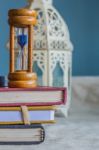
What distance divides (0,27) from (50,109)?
780 mm

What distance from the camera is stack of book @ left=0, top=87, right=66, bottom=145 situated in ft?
2.27

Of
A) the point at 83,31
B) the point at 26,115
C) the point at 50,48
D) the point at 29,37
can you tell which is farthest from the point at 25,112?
the point at 83,31

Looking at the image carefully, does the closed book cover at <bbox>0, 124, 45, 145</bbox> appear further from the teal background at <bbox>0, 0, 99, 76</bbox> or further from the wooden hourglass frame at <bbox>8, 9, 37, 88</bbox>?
the teal background at <bbox>0, 0, 99, 76</bbox>

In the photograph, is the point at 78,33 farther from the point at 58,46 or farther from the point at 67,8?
the point at 58,46

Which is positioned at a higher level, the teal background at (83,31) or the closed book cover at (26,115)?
the teal background at (83,31)

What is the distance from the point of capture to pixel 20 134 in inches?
27.3

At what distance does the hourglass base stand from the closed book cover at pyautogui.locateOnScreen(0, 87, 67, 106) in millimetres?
35

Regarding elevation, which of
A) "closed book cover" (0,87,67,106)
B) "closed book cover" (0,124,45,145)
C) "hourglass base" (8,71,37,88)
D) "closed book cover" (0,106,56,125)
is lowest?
"closed book cover" (0,124,45,145)

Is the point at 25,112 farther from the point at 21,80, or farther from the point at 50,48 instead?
the point at 50,48

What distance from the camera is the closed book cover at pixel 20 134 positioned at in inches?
27.0

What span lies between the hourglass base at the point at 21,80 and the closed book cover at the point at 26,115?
0.18 ft

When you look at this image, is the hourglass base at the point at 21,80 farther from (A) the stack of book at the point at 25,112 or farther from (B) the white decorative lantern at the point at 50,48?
(B) the white decorative lantern at the point at 50,48

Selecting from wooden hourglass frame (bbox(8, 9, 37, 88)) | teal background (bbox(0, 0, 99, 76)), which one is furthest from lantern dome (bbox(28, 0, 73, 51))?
wooden hourglass frame (bbox(8, 9, 37, 88))

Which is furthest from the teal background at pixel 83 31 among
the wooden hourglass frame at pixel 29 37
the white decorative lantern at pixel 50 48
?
the wooden hourglass frame at pixel 29 37
